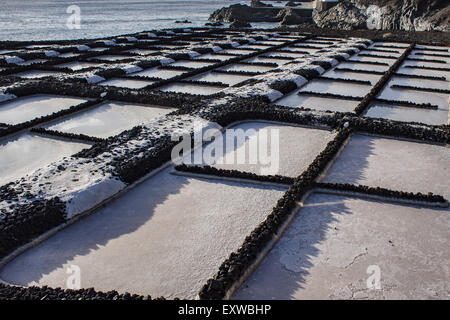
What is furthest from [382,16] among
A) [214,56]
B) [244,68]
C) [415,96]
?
[415,96]

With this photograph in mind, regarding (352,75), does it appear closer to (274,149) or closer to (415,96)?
(415,96)

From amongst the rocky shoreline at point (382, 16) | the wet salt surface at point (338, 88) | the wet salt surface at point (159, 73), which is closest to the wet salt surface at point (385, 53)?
the wet salt surface at point (338, 88)

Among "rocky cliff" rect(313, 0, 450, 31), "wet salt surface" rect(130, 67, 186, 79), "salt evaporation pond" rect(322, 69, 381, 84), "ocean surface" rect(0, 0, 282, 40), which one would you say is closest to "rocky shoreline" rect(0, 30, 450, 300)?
"salt evaporation pond" rect(322, 69, 381, 84)

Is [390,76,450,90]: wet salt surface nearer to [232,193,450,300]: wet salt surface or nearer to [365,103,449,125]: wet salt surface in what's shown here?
[365,103,449,125]: wet salt surface

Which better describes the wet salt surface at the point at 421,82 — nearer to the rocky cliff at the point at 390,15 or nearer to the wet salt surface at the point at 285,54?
the wet salt surface at the point at 285,54

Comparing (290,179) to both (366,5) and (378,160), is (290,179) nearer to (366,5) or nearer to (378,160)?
(378,160)
